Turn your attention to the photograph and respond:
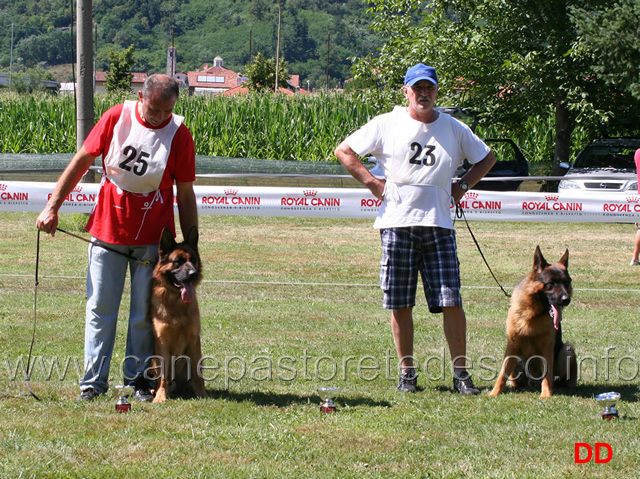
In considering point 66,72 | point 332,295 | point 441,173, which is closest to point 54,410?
point 441,173

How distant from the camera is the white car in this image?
16641mm

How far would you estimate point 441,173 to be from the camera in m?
5.22

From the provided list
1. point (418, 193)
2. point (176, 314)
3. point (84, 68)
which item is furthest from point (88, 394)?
point (84, 68)

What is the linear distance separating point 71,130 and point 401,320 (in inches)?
920

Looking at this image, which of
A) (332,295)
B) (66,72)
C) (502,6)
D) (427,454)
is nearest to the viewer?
(427,454)

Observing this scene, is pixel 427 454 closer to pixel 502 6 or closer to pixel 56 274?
pixel 56 274

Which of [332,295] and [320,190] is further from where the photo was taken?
[320,190]

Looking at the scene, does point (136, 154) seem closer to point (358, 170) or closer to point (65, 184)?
point (65, 184)

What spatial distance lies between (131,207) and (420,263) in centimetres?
201

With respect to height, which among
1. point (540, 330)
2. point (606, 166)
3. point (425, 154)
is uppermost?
point (606, 166)

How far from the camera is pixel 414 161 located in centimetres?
522

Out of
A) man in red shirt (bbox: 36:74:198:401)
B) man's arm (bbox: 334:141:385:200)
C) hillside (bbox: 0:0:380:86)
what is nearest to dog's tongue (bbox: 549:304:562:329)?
man's arm (bbox: 334:141:385:200)

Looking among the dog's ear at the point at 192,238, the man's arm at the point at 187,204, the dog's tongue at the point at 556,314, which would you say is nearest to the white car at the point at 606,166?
the dog's tongue at the point at 556,314

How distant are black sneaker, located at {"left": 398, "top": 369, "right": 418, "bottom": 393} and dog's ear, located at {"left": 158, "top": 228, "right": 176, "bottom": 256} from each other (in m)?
1.86
